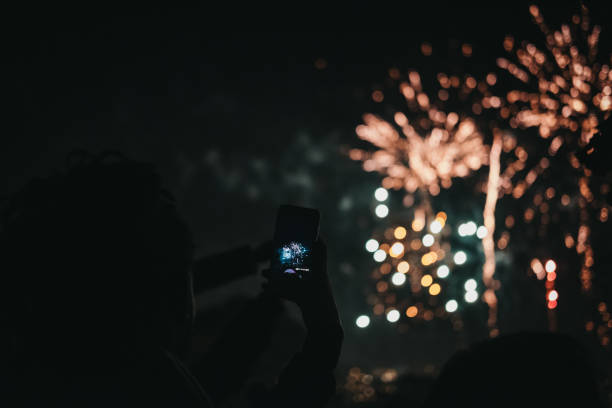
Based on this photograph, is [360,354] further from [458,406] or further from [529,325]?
[458,406]

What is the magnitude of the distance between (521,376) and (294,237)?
1.52 meters

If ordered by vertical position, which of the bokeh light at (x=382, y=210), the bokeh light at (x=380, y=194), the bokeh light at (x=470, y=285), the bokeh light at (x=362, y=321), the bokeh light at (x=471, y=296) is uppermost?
the bokeh light at (x=380, y=194)

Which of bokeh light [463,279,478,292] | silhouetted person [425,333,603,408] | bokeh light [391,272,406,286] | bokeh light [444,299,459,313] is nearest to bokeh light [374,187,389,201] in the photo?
bokeh light [391,272,406,286]

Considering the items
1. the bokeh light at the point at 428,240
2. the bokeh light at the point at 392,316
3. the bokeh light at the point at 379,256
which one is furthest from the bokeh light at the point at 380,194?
the bokeh light at the point at 392,316

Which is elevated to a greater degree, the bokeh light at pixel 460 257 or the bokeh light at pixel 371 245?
the bokeh light at pixel 371 245

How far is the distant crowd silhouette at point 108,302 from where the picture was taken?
1.81 m

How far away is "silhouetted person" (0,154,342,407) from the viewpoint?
1807mm

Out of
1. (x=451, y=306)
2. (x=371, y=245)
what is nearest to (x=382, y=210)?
(x=371, y=245)

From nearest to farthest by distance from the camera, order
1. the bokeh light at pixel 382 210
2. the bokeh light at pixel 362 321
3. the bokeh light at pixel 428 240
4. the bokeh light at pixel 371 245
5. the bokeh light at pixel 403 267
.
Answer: the bokeh light at pixel 382 210
the bokeh light at pixel 362 321
the bokeh light at pixel 371 245
the bokeh light at pixel 428 240
the bokeh light at pixel 403 267

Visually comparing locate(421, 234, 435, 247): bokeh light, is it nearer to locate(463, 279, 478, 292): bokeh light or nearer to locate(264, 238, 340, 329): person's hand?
locate(463, 279, 478, 292): bokeh light

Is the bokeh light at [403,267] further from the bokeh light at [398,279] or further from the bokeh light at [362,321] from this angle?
the bokeh light at [362,321]

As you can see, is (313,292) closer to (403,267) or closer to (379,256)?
(379,256)

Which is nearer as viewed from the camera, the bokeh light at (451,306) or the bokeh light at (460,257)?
the bokeh light at (451,306)

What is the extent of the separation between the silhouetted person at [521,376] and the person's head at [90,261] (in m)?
1.64
